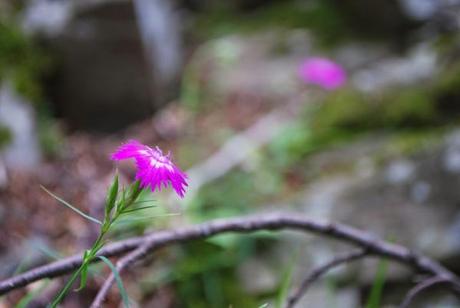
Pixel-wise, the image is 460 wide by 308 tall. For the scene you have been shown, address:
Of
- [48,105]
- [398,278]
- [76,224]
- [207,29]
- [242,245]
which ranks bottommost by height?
[398,278]

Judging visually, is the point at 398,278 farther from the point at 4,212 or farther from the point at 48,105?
the point at 48,105

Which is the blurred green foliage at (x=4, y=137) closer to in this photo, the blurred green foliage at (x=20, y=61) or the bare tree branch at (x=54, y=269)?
the blurred green foliage at (x=20, y=61)

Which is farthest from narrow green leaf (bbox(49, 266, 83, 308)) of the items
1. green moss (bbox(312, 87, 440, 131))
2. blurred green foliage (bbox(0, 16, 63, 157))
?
blurred green foliage (bbox(0, 16, 63, 157))

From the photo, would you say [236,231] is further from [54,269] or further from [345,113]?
[345,113]

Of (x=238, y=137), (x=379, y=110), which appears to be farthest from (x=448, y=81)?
(x=238, y=137)

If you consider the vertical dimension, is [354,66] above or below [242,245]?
above

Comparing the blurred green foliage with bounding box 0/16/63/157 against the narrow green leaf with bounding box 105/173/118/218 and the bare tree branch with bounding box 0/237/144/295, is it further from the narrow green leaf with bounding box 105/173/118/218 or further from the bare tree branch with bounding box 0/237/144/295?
the narrow green leaf with bounding box 105/173/118/218


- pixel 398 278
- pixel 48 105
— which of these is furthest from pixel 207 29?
pixel 398 278

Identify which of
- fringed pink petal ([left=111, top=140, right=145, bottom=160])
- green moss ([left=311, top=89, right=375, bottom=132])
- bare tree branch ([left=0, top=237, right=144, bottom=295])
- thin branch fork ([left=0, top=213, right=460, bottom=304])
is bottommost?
thin branch fork ([left=0, top=213, right=460, bottom=304])
